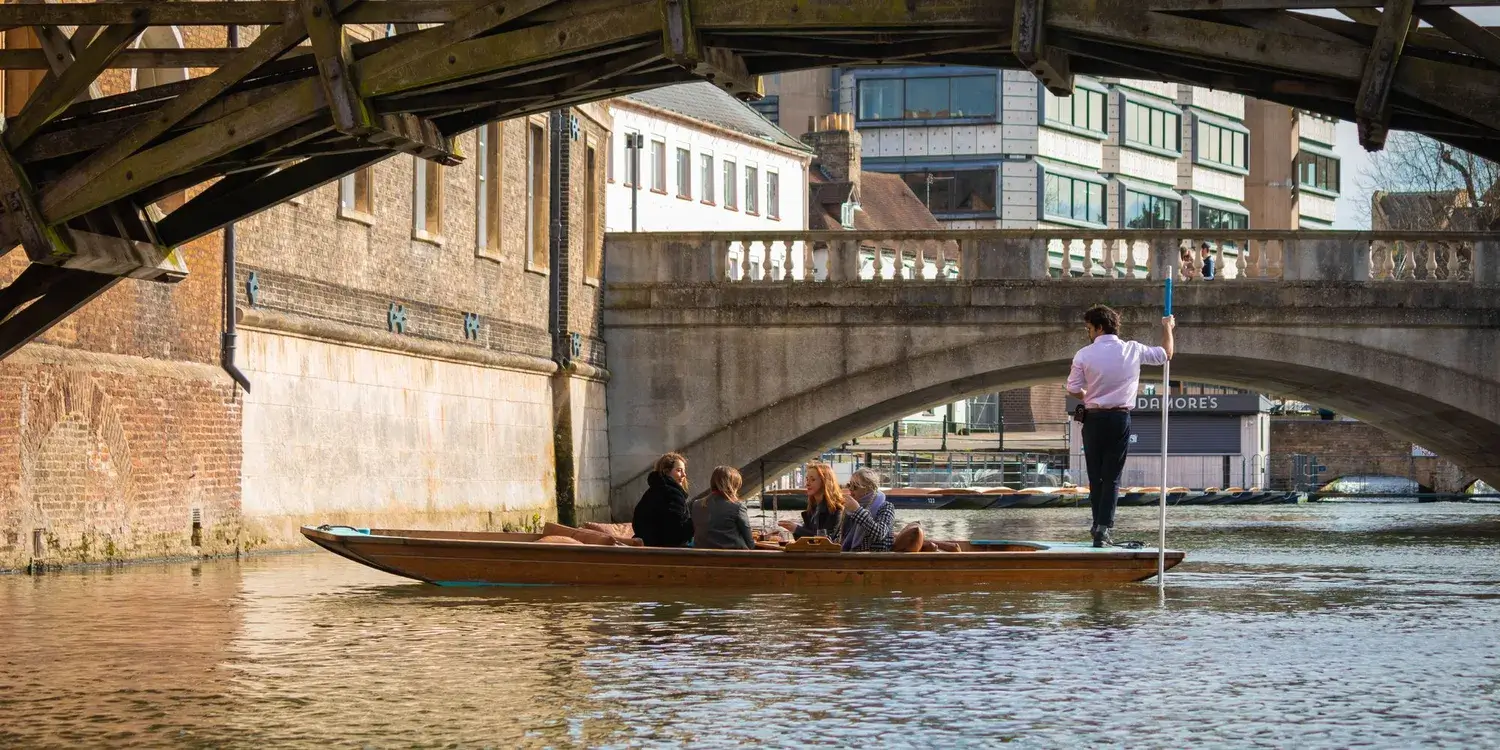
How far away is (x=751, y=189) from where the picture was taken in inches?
2371

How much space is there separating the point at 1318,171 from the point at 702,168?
Result: 3729 cm

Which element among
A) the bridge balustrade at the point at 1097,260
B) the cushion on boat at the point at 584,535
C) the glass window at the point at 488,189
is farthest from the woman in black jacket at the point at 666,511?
the bridge balustrade at the point at 1097,260

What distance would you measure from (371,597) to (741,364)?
13.6 m

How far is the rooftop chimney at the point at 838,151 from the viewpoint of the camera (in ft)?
217

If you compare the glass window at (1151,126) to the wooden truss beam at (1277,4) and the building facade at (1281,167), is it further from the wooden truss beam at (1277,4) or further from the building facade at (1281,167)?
the wooden truss beam at (1277,4)

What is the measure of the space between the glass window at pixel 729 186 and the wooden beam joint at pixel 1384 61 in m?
48.6

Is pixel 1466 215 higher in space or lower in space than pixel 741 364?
higher

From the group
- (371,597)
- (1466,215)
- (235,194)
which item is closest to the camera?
(235,194)

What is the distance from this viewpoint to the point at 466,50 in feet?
38.5

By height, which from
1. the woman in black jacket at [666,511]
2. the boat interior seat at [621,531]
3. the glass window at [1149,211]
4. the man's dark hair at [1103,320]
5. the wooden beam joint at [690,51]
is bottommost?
the boat interior seat at [621,531]

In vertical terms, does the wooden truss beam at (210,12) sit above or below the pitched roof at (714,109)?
below

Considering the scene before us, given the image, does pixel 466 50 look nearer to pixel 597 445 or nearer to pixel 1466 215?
pixel 597 445

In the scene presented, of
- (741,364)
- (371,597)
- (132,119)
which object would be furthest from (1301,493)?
(132,119)

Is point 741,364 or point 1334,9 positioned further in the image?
point 741,364
